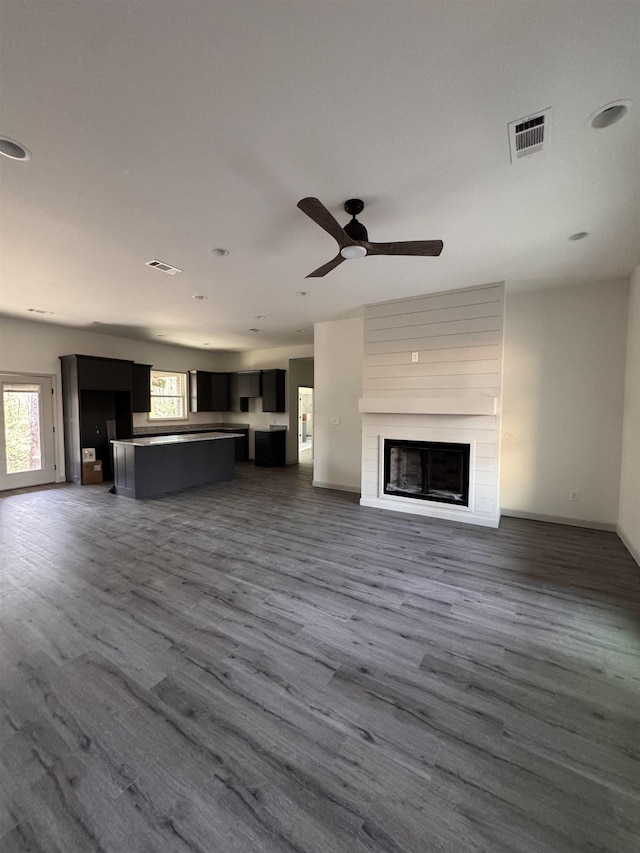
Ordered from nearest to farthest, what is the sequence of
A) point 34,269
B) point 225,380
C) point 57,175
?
point 57,175 < point 34,269 < point 225,380

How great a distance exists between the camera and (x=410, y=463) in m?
4.91

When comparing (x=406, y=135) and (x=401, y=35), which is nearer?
(x=401, y=35)

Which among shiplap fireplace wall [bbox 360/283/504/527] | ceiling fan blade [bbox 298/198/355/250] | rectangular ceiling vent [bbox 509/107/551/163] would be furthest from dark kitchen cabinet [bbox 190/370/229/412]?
rectangular ceiling vent [bbox 509/107/551/163]

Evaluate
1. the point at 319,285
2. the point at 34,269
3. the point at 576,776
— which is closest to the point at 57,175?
the point at 34,269

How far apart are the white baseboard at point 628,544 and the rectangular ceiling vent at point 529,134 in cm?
364

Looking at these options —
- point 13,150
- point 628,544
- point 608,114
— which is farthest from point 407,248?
point 628,544

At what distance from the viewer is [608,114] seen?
170 centimetres

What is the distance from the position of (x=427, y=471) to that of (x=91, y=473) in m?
6.18

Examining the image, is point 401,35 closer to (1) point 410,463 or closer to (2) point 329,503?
(1) point 410,463

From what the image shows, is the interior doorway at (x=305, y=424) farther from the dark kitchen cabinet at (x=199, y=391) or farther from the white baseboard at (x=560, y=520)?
the white baseboard at (x=560, y=520)

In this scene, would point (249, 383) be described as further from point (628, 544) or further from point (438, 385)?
point (628, 544)

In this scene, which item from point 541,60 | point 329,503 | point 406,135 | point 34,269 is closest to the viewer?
point 541,60

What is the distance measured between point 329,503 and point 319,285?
312 centimetres

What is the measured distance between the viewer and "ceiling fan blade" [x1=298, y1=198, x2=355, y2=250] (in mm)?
2008
